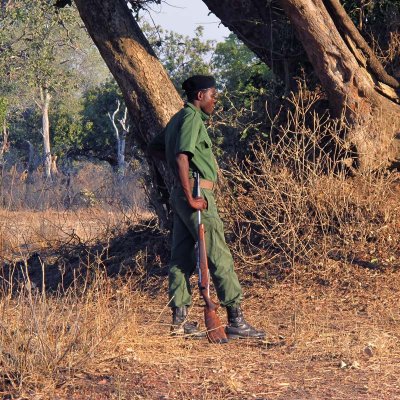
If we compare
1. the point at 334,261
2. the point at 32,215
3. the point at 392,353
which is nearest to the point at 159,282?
the point at 334,261

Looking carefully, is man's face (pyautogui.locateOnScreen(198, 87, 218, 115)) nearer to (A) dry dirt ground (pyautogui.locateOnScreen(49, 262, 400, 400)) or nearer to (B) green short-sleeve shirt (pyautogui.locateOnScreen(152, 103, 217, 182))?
(B) green short-sleeve shirt (pyautogui.locateOnScreen(152, 103, 217, 182))

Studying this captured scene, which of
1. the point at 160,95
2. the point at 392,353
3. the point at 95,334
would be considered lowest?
the point at 392,353

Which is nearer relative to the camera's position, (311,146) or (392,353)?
(392,353)

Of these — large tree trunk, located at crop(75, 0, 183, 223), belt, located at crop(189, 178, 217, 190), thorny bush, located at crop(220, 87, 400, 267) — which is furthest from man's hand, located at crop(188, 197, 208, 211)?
large tree trunk, located at crop(75, 0, 183, 223)

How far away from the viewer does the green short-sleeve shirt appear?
20.1 ft

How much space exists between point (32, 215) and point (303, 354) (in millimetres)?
8038

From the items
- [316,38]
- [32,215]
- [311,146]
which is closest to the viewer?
[316,38]

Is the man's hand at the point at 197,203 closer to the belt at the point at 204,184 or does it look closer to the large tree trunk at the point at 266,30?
the belt at the point at 204,184

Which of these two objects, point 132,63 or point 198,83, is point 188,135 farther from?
point 132,63

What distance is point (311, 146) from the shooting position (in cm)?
883

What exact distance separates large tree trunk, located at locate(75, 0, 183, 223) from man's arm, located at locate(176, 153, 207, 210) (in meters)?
2.32

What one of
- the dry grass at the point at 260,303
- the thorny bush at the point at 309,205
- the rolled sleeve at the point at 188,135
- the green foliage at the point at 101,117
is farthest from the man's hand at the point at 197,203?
the green foliage at the point at 101,117

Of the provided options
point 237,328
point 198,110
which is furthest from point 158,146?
point 237,328

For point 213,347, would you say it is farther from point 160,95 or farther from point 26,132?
point 26,132
